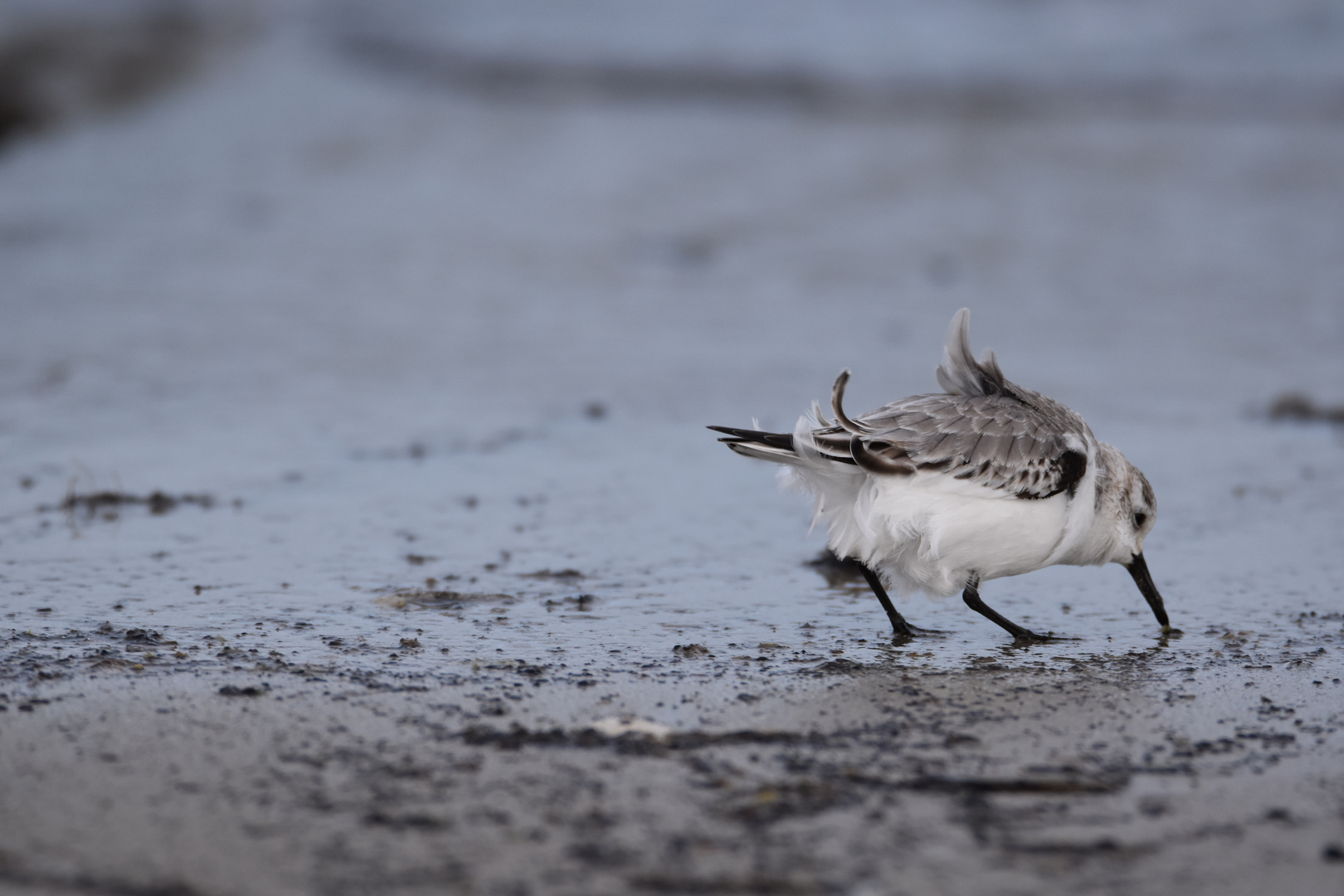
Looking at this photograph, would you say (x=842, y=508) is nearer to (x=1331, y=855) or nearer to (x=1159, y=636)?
(x=1159, y=636)

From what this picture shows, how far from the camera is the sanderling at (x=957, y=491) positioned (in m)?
4.66

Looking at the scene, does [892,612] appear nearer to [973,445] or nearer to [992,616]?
[992,616]

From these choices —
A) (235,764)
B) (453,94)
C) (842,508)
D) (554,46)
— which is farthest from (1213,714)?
(554,46)

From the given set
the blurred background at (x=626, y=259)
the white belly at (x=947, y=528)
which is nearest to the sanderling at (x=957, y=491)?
the white belly at (x=947, y=528)

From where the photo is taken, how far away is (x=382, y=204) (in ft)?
45.0

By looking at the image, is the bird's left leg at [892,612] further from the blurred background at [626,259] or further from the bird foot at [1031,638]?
the blurred background at [626,259]

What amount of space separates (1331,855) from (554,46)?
21.0 metres

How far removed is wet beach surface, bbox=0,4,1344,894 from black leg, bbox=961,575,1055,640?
15 cm

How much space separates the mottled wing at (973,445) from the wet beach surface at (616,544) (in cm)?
58

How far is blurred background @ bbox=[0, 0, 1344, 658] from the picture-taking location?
6.31 meters

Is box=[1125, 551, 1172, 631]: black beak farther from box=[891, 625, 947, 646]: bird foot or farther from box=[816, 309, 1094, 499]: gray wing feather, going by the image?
box=[891, 625, 947, 646]: bird foot

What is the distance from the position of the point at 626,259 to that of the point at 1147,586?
760cm

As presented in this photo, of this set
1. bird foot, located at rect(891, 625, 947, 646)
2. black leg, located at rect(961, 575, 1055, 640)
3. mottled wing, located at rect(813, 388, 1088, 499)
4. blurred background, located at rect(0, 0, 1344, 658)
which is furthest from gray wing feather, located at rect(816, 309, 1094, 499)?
blurred background, located at rect(0, 0, 1344, 658)

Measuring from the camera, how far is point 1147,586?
498 centimetres
